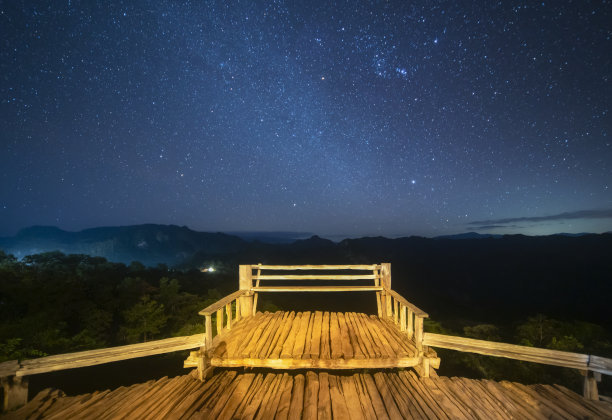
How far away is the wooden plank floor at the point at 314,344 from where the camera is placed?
13.3 ft

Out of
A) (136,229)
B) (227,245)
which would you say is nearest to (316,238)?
(227,245)

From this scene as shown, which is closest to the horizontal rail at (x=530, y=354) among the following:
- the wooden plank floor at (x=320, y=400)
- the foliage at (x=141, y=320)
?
the wooden plank floor at (x=320, y=400)

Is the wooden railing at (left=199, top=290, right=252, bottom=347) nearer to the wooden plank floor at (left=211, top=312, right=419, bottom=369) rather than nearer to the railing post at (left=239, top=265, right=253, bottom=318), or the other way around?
the railing post at (left=239, top=265, right=253, bottom=318)

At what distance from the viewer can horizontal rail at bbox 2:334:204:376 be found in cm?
360

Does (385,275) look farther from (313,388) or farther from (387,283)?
(313,388)

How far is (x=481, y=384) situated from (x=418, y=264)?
112m

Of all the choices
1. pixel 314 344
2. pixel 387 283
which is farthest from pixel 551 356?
pixel 314 344

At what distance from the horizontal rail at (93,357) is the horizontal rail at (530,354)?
13.6 feet

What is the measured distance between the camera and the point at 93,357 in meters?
3.80

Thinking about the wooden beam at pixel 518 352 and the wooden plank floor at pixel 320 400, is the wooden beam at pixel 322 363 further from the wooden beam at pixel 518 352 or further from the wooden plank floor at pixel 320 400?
the wooden beam at pixel 518 352

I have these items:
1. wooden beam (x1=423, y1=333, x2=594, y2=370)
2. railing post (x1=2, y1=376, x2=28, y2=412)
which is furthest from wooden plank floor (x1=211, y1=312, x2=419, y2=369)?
railing post (x1=2, y1=376, x2=28, y2=412)

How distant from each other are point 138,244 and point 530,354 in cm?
20405

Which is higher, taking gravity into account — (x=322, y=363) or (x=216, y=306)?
(x=216, y=306)

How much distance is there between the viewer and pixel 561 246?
104 metres
